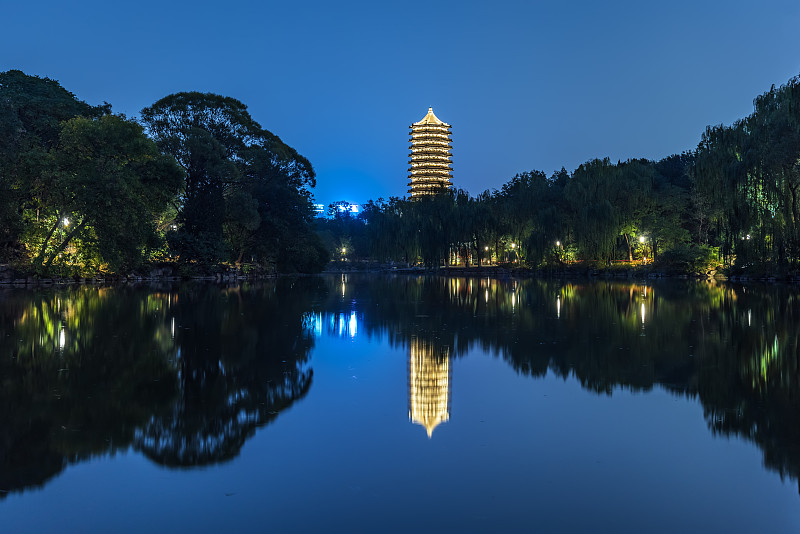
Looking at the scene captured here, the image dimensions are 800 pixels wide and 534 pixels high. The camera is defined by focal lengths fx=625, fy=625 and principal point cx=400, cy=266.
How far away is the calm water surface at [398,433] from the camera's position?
3.43 meters

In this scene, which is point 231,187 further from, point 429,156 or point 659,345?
point 429,156

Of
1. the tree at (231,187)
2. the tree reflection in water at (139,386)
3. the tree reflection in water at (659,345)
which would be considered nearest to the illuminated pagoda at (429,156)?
the tree at (231,187)

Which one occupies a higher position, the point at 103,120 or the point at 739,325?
the point at 103,120

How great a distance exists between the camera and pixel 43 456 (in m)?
4.26

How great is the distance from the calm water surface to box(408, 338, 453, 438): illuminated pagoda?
0.04 meters

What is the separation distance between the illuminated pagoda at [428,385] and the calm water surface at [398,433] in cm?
4

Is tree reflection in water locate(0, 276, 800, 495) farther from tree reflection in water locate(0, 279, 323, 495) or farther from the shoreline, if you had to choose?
the shoreline

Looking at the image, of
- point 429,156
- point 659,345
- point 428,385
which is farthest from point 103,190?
point 429,156

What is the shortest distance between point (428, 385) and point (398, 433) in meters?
1.97

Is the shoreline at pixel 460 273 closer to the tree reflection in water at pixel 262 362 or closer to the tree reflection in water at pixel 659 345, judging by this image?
the tree reflection in water at pixel 262 362

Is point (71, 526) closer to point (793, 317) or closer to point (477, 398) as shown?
point (477, 398)

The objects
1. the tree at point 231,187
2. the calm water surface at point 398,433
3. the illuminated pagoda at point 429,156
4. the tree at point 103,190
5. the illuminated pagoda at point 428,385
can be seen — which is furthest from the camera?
the illuminated pagoda at point 429,156

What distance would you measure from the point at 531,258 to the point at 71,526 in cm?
4598

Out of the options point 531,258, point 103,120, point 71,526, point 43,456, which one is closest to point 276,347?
point 43,456
